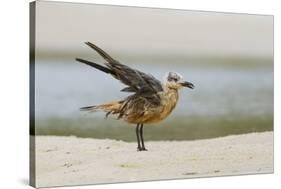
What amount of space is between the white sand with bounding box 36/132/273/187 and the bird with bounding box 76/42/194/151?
23cm

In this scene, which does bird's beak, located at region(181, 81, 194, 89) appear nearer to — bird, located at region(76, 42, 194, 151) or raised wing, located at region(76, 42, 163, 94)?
bird, located at region(76, 42, 194, 151)

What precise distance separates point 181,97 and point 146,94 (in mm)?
458

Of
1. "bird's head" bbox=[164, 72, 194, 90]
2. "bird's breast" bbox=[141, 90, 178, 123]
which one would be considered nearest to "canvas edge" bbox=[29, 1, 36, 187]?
"bird's breast" bbox=[141, 90, 178, 123]

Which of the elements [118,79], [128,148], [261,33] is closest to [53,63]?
[118,79]

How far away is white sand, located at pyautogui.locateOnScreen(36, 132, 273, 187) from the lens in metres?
7.37

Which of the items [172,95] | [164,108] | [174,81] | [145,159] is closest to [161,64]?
[174,81]

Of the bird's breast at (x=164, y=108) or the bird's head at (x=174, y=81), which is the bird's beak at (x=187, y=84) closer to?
the bird's head at (x=174, y=81)

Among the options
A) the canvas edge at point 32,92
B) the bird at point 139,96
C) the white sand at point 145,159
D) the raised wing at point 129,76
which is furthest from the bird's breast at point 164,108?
the canvas edge at point 32,92

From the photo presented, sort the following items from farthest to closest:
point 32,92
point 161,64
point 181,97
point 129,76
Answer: point 181,97, point 161,64, point 129,76, point 32,92

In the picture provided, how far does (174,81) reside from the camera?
26.2 ft

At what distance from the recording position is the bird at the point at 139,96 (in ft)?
25.1

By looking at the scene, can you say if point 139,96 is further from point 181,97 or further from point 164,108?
point 181,97

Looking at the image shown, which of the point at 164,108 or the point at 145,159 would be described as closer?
the point at 145,159

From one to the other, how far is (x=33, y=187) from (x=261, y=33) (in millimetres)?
3242
